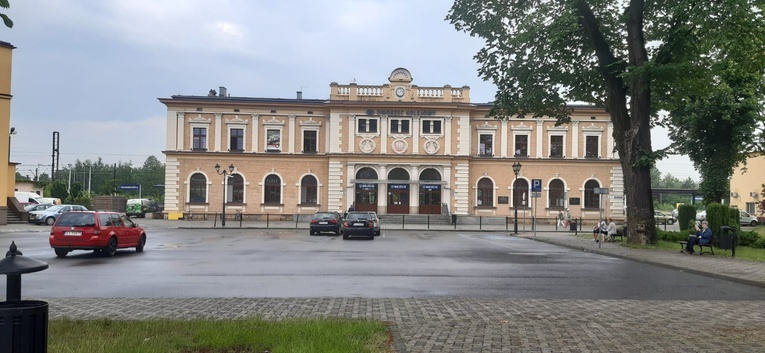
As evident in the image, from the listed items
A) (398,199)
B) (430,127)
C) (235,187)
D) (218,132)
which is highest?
(430,127)

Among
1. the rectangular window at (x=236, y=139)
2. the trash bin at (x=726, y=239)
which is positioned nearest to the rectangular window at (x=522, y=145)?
the rectangular window at (x=236, y=139)

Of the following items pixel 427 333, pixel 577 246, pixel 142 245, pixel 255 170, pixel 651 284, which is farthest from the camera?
pixel 255 170

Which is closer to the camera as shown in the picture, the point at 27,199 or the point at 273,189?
the point at 273,189

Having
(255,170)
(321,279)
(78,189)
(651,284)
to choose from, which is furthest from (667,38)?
(78,189)

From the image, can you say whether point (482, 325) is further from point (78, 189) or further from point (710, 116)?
point (78, 189)

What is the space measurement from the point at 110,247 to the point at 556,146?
43.8m

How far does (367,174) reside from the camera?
2074 inches

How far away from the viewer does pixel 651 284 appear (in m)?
13.0

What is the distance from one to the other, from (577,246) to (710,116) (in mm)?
15934

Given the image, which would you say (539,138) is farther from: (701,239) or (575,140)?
(701,239)

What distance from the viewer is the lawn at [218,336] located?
19.8ft

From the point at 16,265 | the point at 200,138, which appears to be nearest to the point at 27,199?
the point at 200,138

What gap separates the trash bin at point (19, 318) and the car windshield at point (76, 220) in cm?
1561

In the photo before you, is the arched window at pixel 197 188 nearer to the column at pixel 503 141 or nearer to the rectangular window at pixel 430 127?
the rectangular window at pixel 430 127
